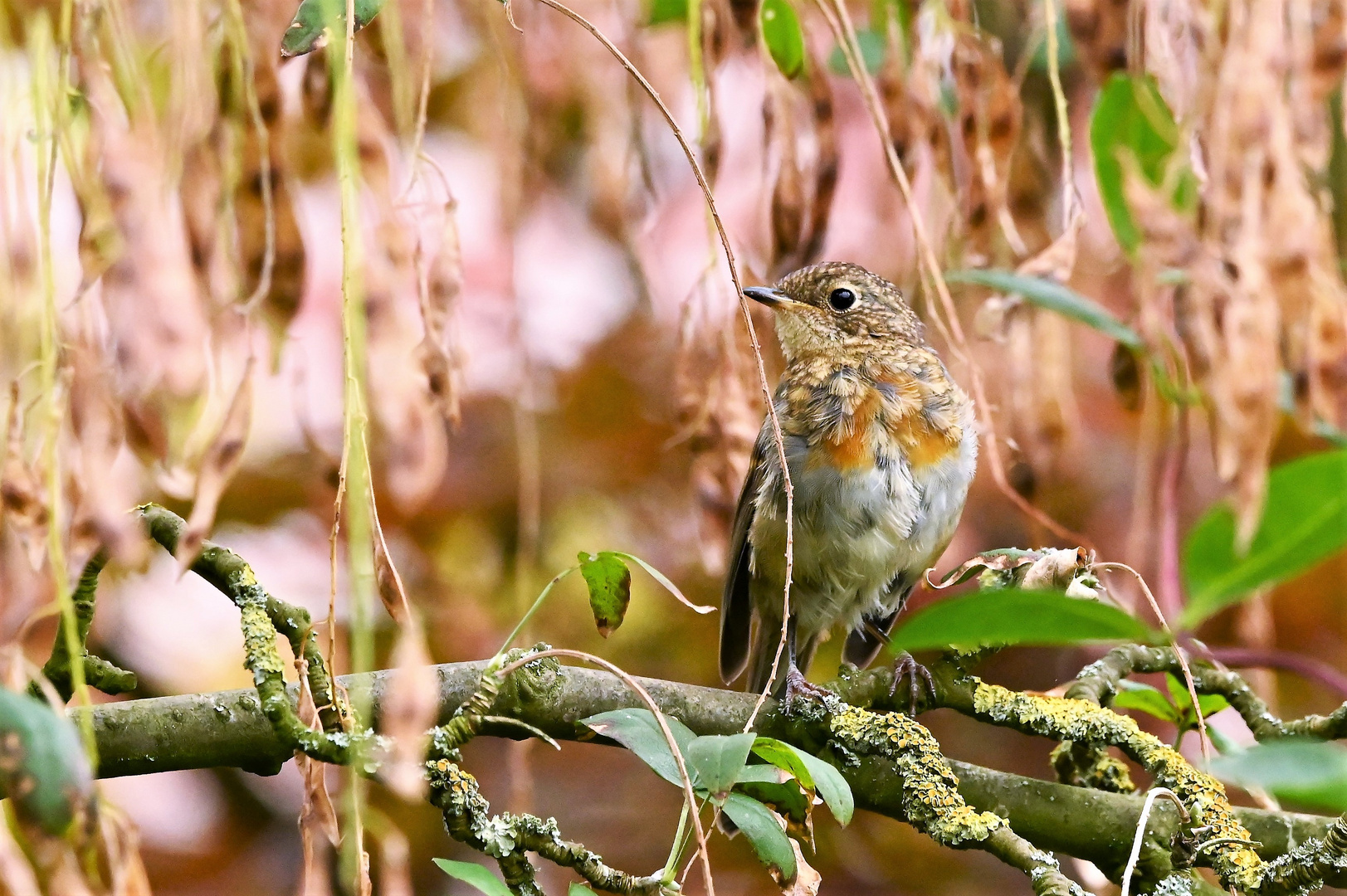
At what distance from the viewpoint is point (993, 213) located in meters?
1.91

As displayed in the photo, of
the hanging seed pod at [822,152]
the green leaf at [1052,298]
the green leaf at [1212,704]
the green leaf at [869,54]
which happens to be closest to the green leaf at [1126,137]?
the green leaf at [1052,298]

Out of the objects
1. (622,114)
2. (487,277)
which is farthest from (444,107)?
(622,114)

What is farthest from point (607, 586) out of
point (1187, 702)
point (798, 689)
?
point (1187, 702)

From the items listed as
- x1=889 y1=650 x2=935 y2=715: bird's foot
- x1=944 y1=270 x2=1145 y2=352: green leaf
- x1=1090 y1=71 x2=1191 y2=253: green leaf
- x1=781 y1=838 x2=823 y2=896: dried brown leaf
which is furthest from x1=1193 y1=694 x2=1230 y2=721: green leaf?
x1=781 y1=838 x2=823 y2=896: dried brown leaf

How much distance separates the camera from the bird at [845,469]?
110 inches

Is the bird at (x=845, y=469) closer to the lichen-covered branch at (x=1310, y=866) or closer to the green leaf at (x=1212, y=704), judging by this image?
the green leaf at (x=1212, y=704)

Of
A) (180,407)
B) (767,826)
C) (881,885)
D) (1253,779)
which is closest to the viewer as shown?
(1253,779)

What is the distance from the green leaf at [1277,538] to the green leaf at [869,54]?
1.74m

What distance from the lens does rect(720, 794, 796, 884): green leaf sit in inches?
53.3

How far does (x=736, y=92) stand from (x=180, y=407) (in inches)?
81.5

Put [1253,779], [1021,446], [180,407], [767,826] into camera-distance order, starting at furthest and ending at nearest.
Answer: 1. [1021,446]
2. [767,826]
3. [180,407]
4. [1253,779]

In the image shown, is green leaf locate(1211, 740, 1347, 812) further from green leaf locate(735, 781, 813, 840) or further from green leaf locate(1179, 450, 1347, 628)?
green leaf locate(735, 781, 813, 840)

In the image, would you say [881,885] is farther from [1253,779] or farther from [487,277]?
[1253,779]

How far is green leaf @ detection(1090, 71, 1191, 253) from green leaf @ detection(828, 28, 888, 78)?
57 centimetres
